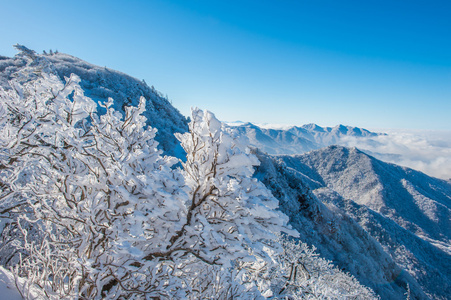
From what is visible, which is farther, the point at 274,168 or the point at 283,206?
the point at 274,168

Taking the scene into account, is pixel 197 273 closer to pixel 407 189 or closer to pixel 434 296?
pixel 434 296

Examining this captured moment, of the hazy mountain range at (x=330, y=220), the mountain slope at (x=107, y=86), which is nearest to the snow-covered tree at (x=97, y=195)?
the hazy mountain range at (x=330, y=220)

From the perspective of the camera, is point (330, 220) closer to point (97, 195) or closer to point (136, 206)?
point (136, 206)

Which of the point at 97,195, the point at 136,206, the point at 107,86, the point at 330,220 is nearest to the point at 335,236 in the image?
the point at 330,220

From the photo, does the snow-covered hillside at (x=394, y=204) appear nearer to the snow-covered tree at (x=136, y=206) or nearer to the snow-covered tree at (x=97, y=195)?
the snow-covered tree at (x=136, y=206)

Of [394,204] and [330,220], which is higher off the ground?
[330,220]

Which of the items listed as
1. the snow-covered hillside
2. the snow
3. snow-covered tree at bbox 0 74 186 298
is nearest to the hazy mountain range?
the snow-covered hillside

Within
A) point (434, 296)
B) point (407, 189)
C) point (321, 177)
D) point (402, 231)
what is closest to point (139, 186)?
point (434, 296)
